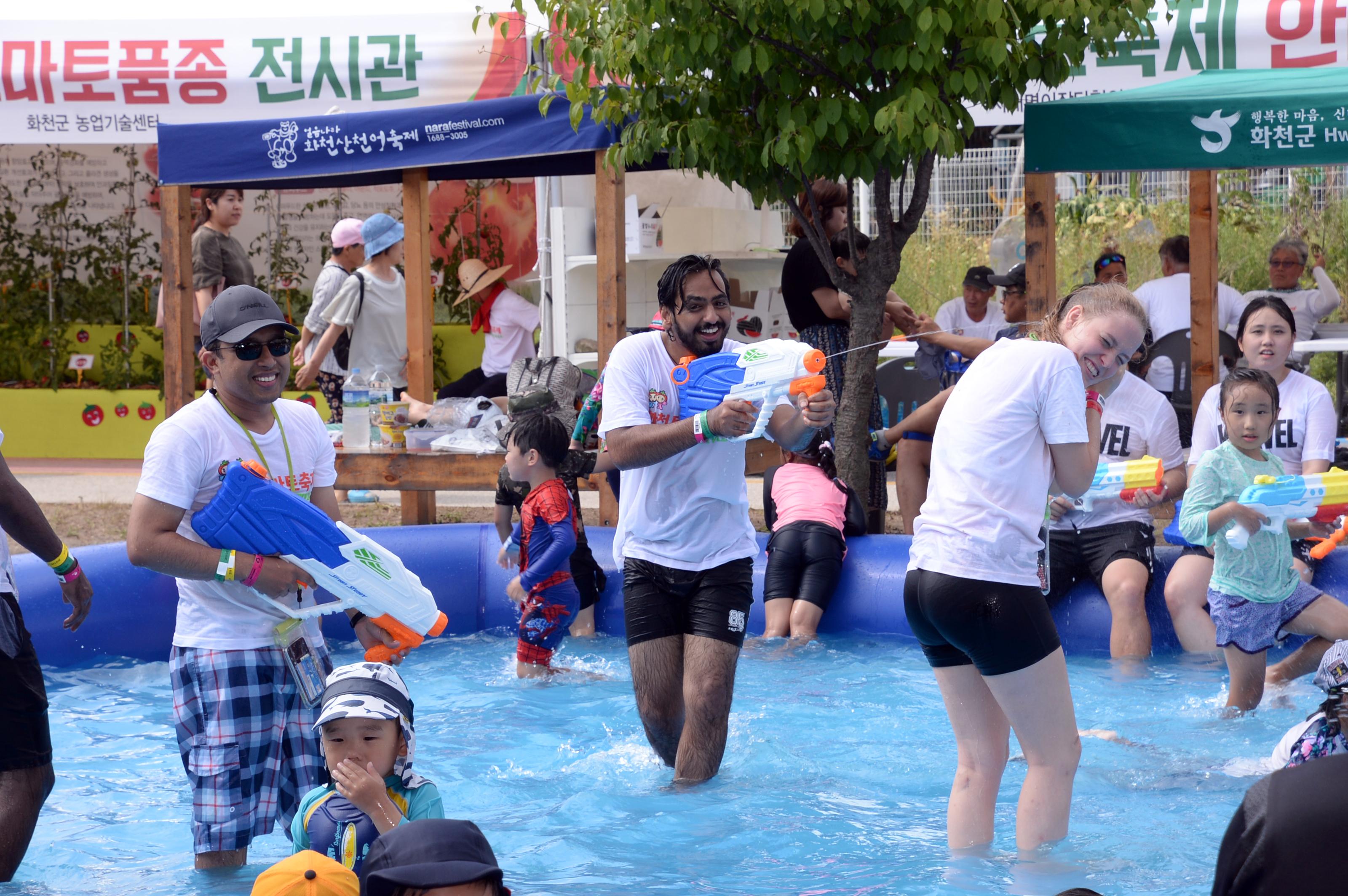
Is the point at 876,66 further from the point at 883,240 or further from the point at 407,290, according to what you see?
the point at 407,290

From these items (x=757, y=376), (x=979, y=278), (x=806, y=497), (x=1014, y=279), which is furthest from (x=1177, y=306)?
(x=757, y=376)

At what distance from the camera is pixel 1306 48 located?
8.24 meters

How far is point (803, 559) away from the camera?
7.05m

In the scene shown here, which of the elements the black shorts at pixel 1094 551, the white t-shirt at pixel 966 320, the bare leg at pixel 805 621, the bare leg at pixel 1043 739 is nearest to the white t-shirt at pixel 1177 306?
the white t-shirt at pixel 966 320

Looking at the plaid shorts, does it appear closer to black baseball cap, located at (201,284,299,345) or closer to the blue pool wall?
black baseball cap, located at (201,284,299,345)

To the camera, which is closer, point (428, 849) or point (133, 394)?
point (428, 849)

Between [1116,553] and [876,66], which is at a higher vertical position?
[876,66]

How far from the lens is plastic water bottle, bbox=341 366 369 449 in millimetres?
9125

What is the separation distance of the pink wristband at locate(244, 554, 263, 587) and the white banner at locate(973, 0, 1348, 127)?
19.2 ft

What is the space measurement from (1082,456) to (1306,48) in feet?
19.2

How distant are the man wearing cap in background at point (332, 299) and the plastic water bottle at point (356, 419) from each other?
2.11ft

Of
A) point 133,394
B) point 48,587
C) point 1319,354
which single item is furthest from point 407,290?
point 1319,354

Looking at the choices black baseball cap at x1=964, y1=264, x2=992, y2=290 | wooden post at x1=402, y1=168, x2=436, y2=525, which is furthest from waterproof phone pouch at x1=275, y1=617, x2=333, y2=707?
black baseball cap at x1=964, y1=264, x2=992, y2=290

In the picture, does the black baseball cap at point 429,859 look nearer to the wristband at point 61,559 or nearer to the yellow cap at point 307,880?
the yellow cap at point 307,880
